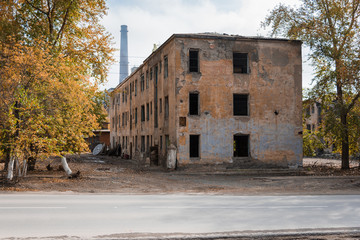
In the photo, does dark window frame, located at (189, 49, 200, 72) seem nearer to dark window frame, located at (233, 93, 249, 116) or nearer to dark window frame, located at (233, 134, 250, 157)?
dark window frame, located at (233, 93, 249, 116)

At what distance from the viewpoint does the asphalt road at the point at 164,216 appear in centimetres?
743

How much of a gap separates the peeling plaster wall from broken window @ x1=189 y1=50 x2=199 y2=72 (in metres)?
0.37

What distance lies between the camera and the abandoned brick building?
2472 cm

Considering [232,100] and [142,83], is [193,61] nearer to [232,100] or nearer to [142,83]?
[232,100]

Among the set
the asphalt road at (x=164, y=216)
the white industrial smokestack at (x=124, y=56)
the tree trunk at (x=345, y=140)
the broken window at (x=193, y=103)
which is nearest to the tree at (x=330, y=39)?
the tree trunk at (x=345, y=140)

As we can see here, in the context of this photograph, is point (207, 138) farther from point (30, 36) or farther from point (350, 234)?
point (350, 234)

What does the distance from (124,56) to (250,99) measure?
13714cm

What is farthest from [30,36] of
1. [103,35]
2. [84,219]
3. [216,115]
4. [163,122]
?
[84,219]

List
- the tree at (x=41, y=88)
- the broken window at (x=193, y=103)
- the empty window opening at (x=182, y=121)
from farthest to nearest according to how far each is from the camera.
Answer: the broken window at (x=193, y=103) → the empty window opening at (x=182, y=121) → the tree at (x=41, y=88)

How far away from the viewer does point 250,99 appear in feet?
84.2

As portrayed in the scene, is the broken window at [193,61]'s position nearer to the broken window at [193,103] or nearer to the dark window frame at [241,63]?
the broken window at [193,103]

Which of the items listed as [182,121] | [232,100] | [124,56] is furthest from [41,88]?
[124,56]

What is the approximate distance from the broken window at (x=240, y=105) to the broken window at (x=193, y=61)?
11.0 feet

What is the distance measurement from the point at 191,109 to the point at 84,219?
1736 centimetres
